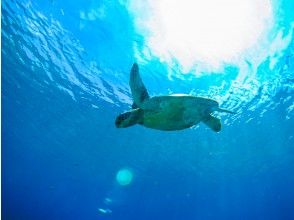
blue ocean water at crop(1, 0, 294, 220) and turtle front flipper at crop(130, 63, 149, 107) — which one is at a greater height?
blue ocean water at crop(1, 0, 294, 220)

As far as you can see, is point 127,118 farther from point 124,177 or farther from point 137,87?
point 124,177

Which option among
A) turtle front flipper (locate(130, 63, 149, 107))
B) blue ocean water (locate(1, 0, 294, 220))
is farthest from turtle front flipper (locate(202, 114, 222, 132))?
blue ocean water (locate(1, 0, 294, 220))

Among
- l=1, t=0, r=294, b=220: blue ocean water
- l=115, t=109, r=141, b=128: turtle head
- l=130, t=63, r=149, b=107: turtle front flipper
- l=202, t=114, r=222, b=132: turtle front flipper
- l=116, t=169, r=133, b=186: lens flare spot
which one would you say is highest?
l=116, t=169, r=133, b=186: lens flare spot

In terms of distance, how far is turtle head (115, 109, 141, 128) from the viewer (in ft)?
21.6

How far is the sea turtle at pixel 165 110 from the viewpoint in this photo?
20.0 ft

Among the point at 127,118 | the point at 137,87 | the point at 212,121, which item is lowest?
the point at 127,118

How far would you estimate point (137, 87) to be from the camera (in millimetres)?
6320

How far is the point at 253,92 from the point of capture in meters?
15.4

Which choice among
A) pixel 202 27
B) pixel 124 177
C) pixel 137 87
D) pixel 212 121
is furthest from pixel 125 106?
pixel 124 177

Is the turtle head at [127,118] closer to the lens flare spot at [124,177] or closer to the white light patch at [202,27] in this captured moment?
the white light patch at [202,27]

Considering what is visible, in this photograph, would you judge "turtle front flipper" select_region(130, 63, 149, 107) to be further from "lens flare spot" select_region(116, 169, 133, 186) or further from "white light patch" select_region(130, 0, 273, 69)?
"lens flare spot" select_region(116, 169, 133, 186)

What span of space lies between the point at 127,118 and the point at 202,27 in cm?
599

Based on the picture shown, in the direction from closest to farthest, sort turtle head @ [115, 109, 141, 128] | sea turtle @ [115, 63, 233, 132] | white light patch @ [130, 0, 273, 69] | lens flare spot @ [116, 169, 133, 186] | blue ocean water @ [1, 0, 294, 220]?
sea turtle @ [115, 63, 233, 132]
turtle head @ [115, 109, 141, 128]
white light patch @ [130, 0, 273, 69]
blue ocean water @ [1, 0, 294, 220]
lens flare spot @ [116, 169, 133, 186]

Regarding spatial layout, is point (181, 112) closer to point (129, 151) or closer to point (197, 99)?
point (197, 99)
